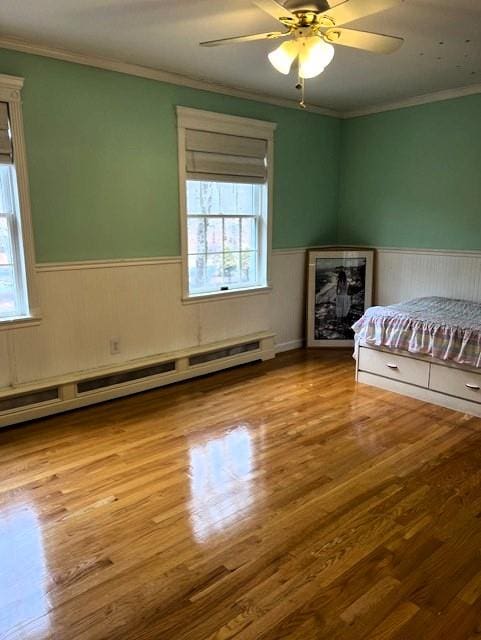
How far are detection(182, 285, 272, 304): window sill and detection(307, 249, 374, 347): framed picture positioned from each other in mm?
637

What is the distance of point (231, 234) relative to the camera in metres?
4.57

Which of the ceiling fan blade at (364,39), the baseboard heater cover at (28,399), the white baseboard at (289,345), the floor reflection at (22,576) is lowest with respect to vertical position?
the floor reflection at (22,576)

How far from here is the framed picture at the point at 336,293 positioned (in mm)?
5184

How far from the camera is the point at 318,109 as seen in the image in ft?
16.5

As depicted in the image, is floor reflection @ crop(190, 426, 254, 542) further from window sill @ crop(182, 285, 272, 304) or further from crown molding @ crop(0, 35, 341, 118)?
crown molding @ crop(0, 35, 341, 118)

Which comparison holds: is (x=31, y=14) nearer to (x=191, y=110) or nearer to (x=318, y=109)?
(x=191, y=110)

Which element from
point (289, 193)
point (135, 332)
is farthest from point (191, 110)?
point (135, 332)

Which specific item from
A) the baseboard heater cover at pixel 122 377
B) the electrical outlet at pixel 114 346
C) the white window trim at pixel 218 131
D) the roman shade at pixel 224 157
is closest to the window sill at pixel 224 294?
the white window trim at pixel 218 131

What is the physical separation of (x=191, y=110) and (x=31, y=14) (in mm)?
1516

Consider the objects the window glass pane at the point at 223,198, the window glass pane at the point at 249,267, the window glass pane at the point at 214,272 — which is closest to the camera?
the window glass pane at the point at 223,198

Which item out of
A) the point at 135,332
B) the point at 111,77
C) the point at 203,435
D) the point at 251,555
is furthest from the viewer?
the point at 135,332

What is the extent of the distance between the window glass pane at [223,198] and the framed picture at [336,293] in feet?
2.96

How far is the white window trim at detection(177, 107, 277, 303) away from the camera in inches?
158

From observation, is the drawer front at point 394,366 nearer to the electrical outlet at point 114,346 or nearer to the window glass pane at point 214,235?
the window glass pane at point 214,235
